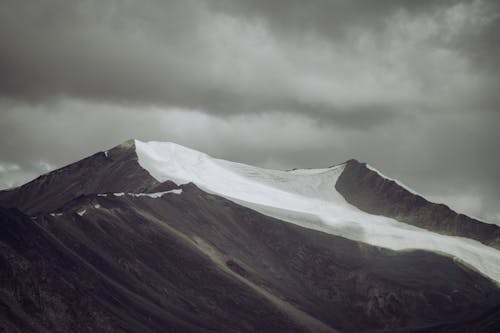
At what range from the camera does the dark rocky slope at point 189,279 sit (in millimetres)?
115500

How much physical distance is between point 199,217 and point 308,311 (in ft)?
119

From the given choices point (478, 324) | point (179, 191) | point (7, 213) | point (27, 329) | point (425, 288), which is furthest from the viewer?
point (179, 191)

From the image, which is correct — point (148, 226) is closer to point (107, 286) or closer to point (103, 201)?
point (103, 201)

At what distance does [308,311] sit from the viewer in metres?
164

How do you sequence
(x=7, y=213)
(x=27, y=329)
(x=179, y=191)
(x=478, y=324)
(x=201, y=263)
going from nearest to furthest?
1. (x=27, y=329)
2. (x=7, y=213)
3. (x=478, y=324)
4. (x=201, y=263)
5. (x=179, y=191)

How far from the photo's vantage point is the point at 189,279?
6107 inches

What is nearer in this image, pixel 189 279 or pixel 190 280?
pixel 190 280

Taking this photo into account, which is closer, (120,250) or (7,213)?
(7,213)

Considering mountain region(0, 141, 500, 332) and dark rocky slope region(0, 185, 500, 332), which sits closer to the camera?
dark rocky slope region(0, 185, 500, 332)

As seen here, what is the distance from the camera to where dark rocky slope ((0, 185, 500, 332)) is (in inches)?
4547

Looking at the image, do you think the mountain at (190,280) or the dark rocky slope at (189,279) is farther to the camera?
the mountain at (190,280)

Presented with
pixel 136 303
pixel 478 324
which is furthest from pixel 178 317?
pixel 478 324

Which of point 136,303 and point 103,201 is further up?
point 103,201

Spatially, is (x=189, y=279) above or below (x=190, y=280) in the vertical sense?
above
